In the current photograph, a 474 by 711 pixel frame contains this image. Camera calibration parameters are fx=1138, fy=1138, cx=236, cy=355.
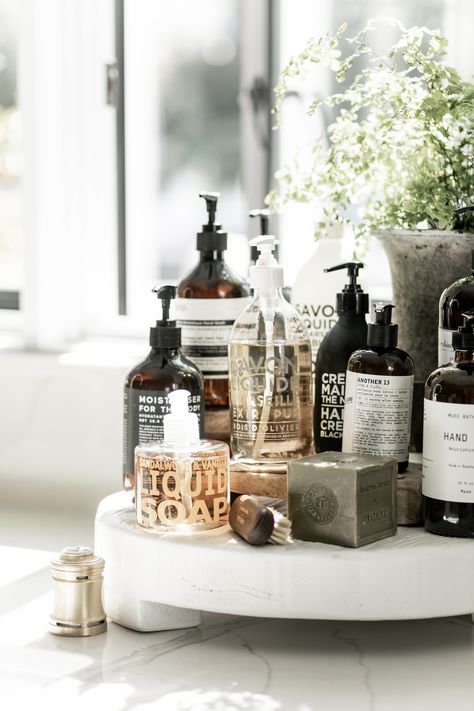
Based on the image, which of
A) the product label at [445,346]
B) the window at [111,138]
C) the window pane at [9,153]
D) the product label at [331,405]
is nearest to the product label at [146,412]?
the product label at [331,405]

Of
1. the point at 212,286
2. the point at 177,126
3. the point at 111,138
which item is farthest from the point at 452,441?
the point at 177,126

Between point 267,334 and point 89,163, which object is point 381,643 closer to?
point 267,334

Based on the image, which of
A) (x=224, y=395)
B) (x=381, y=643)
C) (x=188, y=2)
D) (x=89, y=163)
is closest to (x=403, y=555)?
(x=381, y=643)

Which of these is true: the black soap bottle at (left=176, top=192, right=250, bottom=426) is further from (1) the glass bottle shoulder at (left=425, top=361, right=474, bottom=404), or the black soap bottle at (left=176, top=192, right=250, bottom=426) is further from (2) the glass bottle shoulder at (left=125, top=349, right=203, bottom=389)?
(1) the glass bottle shoulder at (left=425, top=361, right=474, bottom=404)

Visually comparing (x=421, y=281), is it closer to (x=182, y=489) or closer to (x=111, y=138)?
(x=182, y=489)

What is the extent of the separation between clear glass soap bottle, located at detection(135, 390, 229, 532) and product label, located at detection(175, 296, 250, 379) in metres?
0.17

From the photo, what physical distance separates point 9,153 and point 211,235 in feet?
2.94

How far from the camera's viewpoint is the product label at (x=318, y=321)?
1.14 metres

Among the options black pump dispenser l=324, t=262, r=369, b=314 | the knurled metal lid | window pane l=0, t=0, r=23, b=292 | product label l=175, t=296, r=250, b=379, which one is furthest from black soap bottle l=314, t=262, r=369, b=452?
window pane l=0, t=0, r=23, b=292

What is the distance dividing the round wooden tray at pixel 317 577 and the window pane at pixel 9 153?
100cm

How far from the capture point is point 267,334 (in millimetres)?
1028

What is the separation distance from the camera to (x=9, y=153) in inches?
75.3

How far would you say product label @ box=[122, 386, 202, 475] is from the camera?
40.1 inches

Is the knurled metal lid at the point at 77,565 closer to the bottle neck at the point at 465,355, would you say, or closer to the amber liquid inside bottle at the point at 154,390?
the amber liquid inside bottle at the point at 154,390
